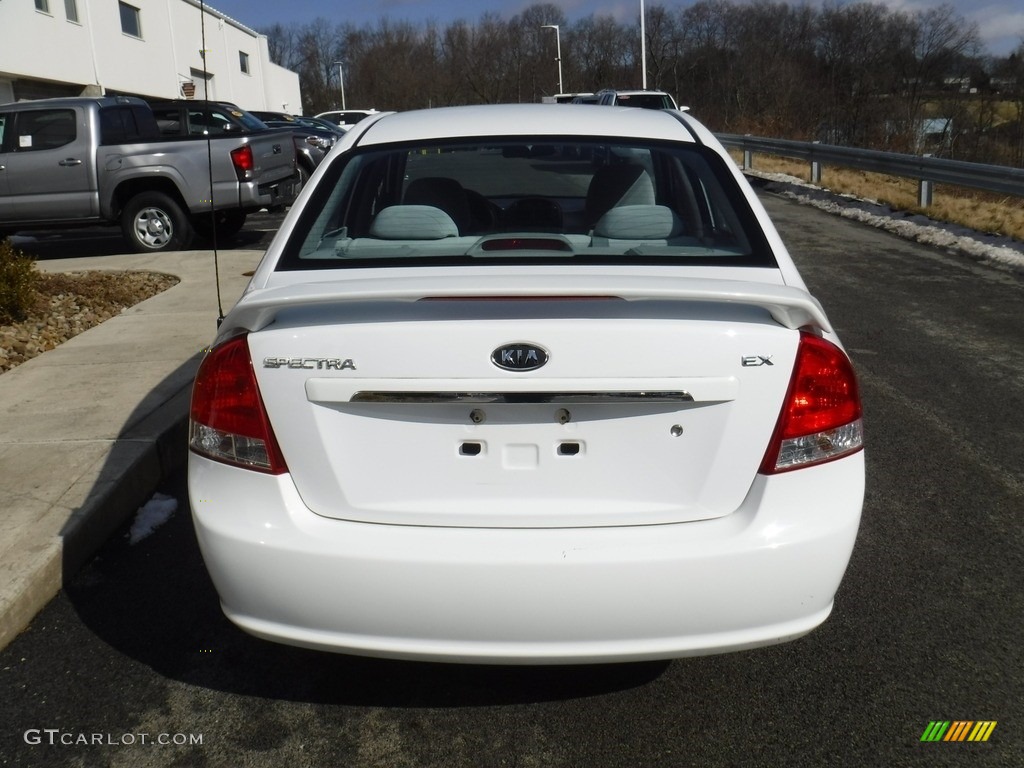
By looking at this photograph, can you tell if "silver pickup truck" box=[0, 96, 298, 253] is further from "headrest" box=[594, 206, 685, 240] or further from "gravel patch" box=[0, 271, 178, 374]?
"headrest" box=[594, 206, 685, 240]

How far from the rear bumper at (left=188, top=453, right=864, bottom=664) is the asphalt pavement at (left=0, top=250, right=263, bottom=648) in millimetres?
1360

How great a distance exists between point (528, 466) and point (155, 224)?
1086 centimetres

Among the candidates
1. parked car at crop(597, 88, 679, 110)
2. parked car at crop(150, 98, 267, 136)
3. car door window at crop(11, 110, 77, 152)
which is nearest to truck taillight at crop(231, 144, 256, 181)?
car door window at crop(11, 110, 77, 152)

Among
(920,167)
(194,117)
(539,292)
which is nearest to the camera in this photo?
(539,292)

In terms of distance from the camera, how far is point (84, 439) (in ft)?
16.2

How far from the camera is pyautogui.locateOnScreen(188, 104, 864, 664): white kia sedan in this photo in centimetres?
244

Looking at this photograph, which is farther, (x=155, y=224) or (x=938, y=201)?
(x=938, y=201)

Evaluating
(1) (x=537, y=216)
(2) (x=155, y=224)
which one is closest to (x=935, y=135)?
(2) (x=155, y=224)

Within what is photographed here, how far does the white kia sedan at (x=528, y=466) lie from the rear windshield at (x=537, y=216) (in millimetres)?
490

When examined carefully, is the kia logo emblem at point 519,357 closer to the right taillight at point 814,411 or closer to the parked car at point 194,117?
the right taillight at point 814,411

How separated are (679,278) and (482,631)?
1.02 metres

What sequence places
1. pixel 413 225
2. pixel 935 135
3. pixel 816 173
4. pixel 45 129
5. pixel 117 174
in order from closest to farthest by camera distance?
pixel 413 225
pixel 117 174
pixel 45 129
pixel 816 173
pixel 935 135

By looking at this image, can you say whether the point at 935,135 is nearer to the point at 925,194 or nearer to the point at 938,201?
the point at 938,201

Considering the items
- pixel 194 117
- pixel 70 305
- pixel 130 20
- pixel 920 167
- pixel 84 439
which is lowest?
pixel 84 439
